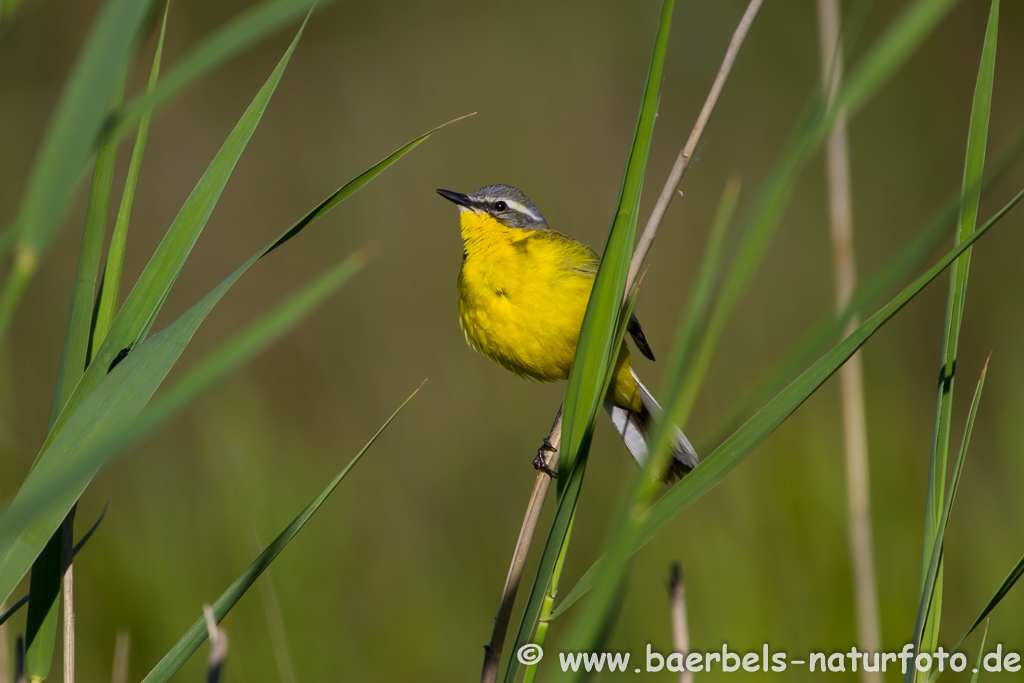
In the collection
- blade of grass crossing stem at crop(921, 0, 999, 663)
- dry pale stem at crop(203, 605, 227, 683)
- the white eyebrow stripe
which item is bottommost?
dry pale stem at crop(203, 605, 227, 683)

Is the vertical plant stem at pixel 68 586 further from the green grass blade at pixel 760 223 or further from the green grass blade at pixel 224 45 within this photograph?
the green grass blade at pixel 760 223

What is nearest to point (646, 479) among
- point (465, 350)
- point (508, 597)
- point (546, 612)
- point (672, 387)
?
point (672, 387)

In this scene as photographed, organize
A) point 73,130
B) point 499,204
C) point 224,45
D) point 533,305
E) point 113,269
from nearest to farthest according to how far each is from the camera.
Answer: point 73,130 < point 224,45 < point 113,269 < point 533,305 < point 499,204

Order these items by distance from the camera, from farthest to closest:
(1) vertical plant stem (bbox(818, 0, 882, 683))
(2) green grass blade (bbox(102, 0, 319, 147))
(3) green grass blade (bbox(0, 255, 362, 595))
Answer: (1) vertical plant stem (bbox(818, 0, 882, 683)), (3) green grass blade (bbox(0, 255, 362, 595)), (2) green grass blade (bbox(102, 0, 319, 147))

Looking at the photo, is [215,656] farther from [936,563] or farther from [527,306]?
[527,306]

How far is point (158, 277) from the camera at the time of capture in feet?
3.78

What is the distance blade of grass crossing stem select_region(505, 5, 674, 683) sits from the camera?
1107 millimetres

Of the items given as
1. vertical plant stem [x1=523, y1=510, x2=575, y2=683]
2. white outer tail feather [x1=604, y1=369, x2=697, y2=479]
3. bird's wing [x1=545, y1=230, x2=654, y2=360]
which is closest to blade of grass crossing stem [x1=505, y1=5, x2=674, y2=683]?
vertical plant stem [x1=523, y1=510, x2=575, y2=683]

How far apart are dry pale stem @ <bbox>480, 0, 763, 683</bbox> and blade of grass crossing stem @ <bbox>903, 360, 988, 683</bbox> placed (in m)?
0.59

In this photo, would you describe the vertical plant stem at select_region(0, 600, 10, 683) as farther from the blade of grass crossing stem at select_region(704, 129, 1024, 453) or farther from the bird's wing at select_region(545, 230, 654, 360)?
the bird's wing at select_region(545, 230, 654, 360)

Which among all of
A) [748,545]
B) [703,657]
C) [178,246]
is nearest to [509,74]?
[748,545]

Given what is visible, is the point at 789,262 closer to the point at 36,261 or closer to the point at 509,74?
the point at 509,74

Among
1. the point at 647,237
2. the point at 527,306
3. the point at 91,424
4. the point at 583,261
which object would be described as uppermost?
the point at 583,261

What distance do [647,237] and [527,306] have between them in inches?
44.7
